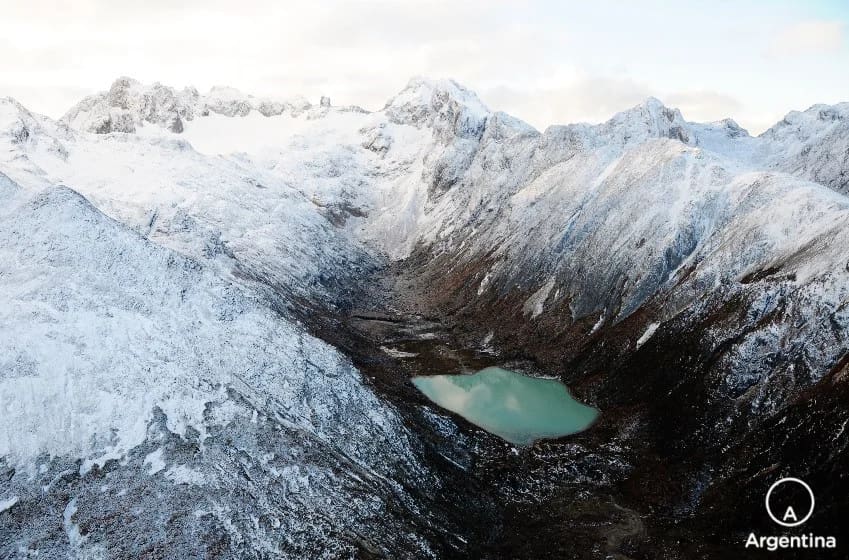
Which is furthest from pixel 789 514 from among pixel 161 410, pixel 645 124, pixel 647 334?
pixel 645 124

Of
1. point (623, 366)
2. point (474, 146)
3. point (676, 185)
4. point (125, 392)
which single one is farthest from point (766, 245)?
point (474, 146)

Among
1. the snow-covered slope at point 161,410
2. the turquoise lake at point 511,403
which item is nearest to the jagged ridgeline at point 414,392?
the snow-covered slope at point 161,410

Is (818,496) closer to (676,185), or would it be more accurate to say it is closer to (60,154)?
(676,185)

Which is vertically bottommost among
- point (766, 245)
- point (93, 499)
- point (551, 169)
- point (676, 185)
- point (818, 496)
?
point (818, 496)

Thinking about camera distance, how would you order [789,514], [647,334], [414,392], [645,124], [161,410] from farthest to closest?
[645,124] → [647,334] → [414,392] → [161,410] → [789,514]

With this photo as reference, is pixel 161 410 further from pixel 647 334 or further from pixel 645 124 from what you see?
pixel 645 124
